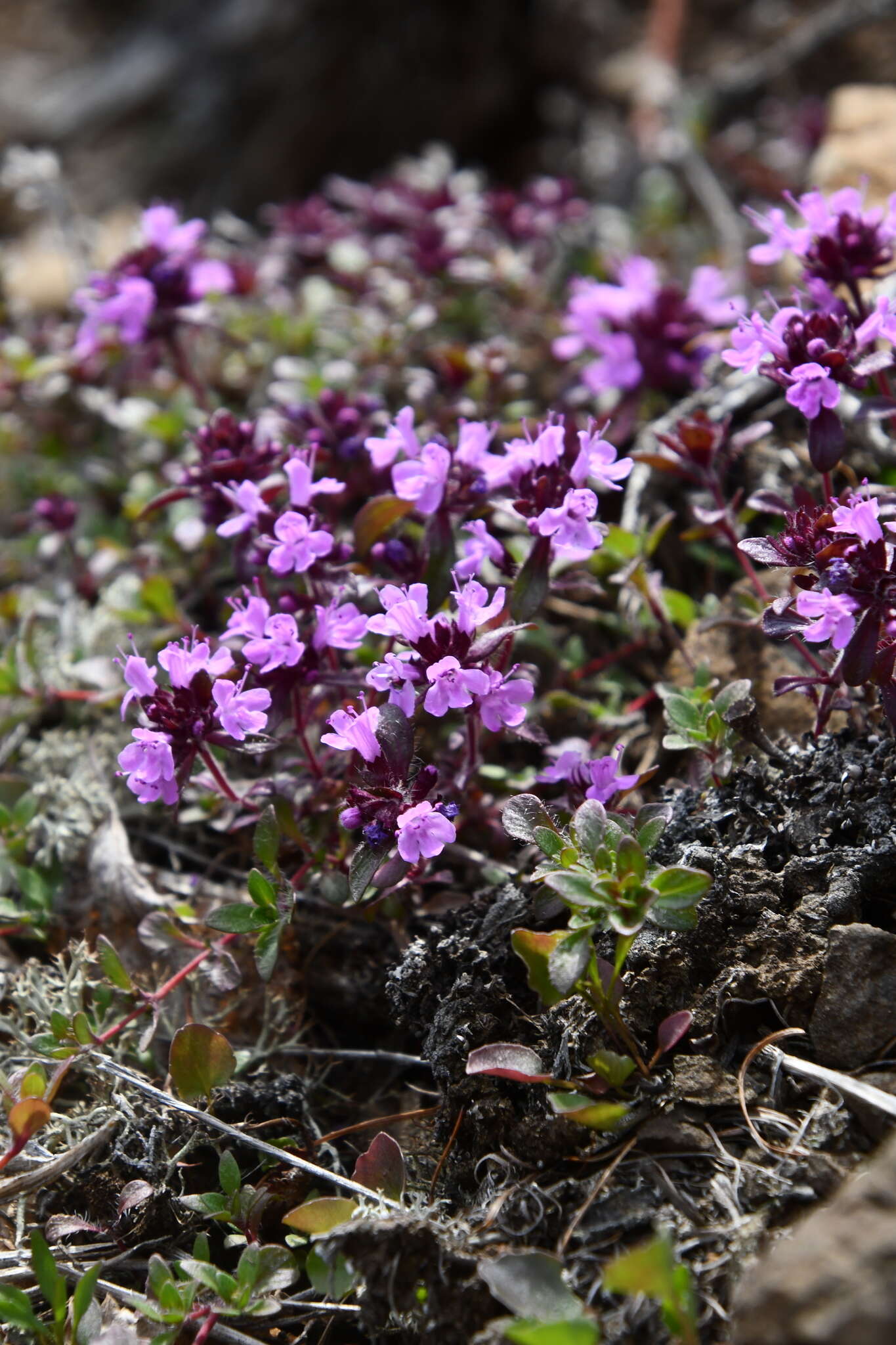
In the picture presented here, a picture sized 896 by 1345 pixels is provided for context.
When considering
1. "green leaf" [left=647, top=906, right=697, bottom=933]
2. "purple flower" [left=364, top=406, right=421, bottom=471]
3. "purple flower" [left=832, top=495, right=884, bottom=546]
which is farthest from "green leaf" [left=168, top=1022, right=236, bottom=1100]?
"purple flower" [left=832, top=495, right=884, bottom=546]

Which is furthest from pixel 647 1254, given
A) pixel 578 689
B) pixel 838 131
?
pixel 838 131

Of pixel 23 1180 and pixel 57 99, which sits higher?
pixel 57 99

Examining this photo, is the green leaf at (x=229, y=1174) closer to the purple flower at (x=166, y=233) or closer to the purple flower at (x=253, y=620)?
the purple flower at (x=253, y=620)

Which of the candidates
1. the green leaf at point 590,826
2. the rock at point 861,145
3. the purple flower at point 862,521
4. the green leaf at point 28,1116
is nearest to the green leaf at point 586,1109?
the green leaf at point 590,826

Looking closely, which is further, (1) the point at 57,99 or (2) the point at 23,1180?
(1) the point at 57,99

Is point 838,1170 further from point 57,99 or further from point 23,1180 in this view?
point 57,99

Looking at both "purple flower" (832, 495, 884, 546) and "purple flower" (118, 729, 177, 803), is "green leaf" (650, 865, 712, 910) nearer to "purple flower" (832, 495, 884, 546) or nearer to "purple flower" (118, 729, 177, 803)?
"purple flower" (832, 495, 884, 546)
